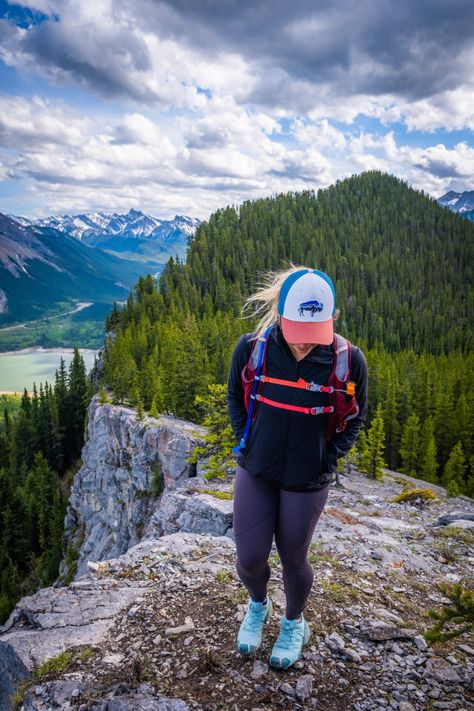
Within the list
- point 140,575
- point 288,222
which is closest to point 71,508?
point 140,575

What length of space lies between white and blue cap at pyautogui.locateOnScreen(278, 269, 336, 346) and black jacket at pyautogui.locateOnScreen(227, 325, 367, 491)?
8.9 inches

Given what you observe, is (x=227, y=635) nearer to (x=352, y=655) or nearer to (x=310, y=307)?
(x=352, y=655)

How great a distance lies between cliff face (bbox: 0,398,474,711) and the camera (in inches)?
178

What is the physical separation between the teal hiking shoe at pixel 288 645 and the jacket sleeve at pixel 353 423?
1983 millimetres

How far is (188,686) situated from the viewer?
457 cm

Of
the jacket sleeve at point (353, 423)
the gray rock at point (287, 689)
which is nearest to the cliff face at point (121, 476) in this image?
the gray rock at point (287, 689)

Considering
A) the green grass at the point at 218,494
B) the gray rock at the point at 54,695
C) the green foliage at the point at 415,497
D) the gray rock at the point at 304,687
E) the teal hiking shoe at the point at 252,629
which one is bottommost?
the green foliage at the point at 415,497

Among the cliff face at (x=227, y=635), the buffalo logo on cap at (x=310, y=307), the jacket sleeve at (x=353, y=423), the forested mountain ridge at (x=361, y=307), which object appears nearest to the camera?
the buffalo logo on cap at (x=310, y=307)

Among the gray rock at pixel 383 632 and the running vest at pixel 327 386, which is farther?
the gray rock at pixel 383 632

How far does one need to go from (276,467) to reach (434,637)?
2.14 meters

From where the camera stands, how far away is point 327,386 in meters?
4.06

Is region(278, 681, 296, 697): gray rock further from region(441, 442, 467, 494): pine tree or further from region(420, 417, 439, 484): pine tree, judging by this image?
region(420, 417, 439, 484): pine tree

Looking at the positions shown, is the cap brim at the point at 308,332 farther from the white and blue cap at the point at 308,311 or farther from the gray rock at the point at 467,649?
the gray rock at the point at 467,649

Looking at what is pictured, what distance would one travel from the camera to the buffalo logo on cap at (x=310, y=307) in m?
3.90
